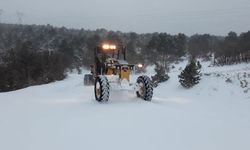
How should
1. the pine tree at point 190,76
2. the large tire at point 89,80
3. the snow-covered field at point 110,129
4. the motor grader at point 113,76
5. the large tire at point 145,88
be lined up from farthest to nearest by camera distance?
the pine tree at point 190,76 → the large tire at point 89,80 → the large tire at point 145,88 → the motor grader at point 113,76 → the snow-covered field at point 110,129

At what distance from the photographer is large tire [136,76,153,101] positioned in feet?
42.6

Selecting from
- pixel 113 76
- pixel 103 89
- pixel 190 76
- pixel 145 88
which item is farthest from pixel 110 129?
pixel 190 76

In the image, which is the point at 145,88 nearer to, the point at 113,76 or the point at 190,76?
the point at 113,76

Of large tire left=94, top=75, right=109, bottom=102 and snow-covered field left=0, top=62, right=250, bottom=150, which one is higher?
large tire left=94, top=75, right=109, bottom=102

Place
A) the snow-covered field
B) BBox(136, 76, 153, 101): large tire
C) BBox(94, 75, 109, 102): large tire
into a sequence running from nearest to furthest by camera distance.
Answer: the snow-covered field < BBox(94, 75, 109, 102): large tire < BBox(136, 76, 153, 101): large tire

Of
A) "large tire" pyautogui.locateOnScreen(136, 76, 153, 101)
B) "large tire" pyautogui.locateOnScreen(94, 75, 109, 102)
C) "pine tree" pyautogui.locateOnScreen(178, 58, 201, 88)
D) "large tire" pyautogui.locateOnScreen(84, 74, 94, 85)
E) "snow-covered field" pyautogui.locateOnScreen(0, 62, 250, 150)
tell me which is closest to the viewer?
"snow-covered field" pyautogui.locateOnScreen(0, 62, 250, 150)

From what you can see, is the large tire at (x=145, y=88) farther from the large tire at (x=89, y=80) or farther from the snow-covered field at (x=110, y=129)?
the large tire at (x=89, y=80)

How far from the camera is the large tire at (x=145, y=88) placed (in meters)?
13.0

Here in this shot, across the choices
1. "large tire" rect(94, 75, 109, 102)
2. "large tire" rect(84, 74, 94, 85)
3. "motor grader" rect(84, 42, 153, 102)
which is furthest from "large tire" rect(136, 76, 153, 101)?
"large tire" rect(84, 74, 94, 85)

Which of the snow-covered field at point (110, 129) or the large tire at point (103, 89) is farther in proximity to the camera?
the large tire at point (103, 89)

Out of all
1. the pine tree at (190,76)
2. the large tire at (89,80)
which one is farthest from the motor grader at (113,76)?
the pine tree at (190,76)

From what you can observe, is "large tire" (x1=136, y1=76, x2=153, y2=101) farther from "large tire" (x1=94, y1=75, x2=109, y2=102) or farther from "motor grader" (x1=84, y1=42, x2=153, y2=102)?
"large tire" (x1=94, y1=75, x2=109, y2=102)

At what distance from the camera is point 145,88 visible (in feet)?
43.0

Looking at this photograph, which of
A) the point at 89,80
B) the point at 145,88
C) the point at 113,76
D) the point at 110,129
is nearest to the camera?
the point at 110,129
